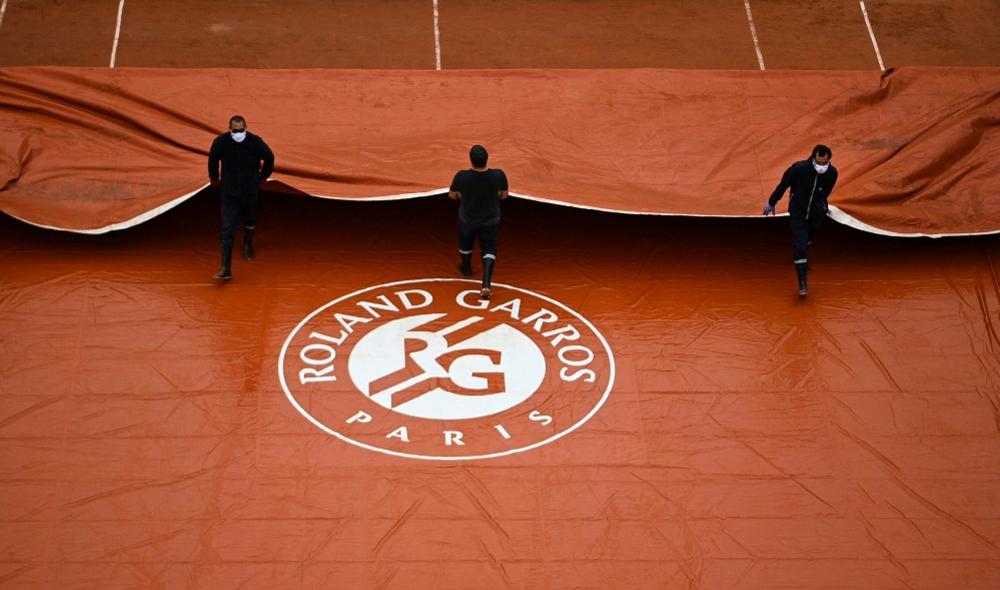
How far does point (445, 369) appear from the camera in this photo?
7.14 m

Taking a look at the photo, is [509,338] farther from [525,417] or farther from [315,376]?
[315,376]

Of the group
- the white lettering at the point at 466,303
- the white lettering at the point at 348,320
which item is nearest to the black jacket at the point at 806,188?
the white lettering at the point at 466,303

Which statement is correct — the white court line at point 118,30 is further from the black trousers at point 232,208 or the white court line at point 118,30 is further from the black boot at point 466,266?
the black boot at point 466,266

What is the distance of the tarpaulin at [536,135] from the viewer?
797cm

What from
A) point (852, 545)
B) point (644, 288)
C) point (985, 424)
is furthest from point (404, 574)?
point (985, 424)

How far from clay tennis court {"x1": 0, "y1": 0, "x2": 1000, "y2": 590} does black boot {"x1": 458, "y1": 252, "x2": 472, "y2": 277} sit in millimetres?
85

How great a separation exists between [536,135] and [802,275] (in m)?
1.96

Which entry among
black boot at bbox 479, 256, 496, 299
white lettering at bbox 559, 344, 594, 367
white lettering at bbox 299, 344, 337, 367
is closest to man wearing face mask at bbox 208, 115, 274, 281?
white lettering at bbox 299, 344, 337, 367

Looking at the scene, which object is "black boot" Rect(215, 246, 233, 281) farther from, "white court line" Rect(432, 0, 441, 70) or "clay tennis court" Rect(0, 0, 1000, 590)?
"white court line" Rect(432, 0, 441, 70)

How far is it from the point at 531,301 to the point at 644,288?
0.71 metres

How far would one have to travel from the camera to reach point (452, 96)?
8.62 m

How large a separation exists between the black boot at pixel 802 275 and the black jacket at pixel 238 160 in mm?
3227

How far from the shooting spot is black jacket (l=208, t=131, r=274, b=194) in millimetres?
7477

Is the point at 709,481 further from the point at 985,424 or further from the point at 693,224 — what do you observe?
the point at 693,224
